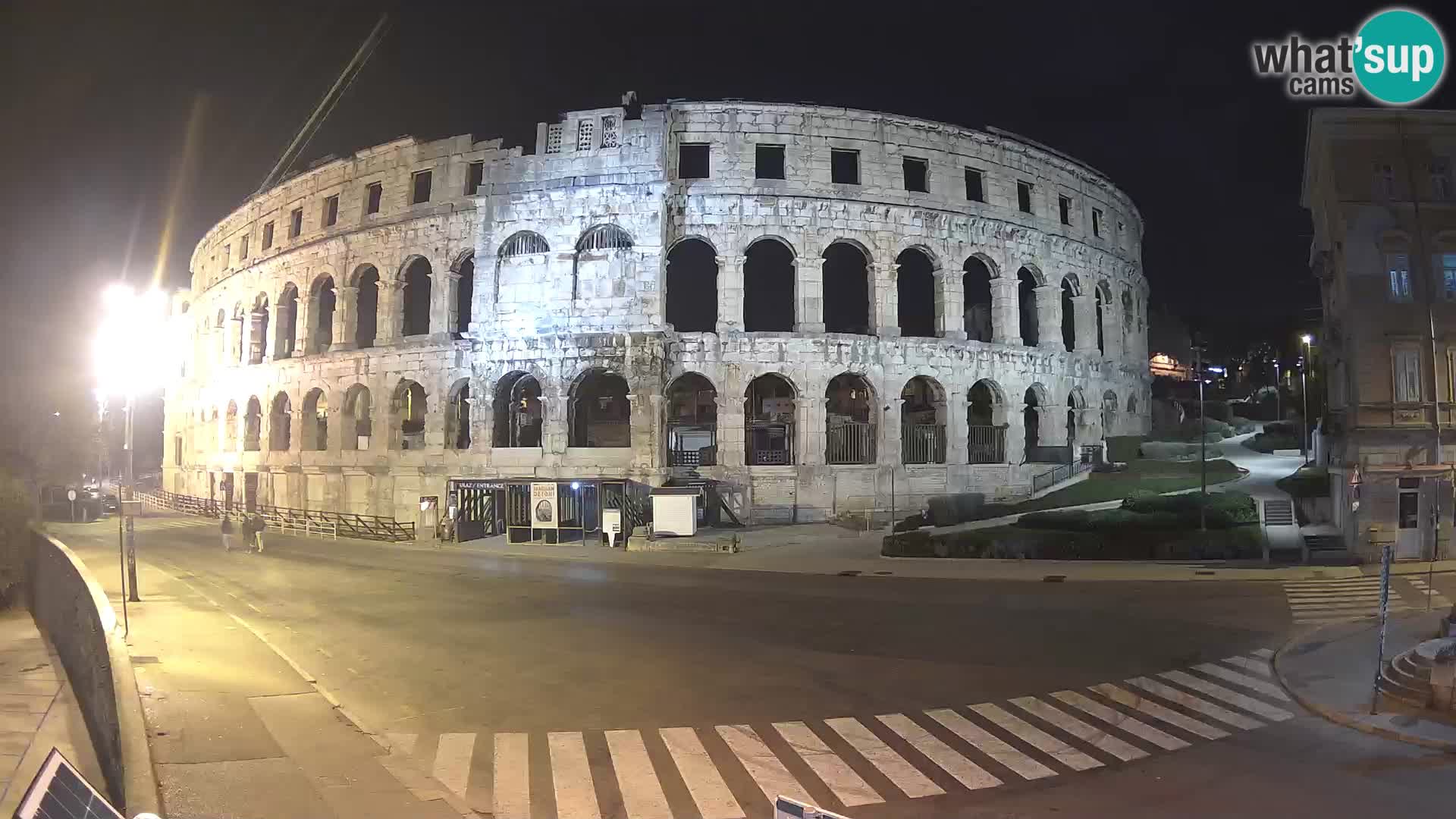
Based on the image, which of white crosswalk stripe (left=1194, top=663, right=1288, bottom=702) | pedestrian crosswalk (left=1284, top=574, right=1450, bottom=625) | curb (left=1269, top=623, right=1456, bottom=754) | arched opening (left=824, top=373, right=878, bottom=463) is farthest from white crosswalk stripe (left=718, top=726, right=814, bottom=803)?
arched opening (left=824, top=373, right=878, bottom=463)

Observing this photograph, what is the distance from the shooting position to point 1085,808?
8289 millimetres

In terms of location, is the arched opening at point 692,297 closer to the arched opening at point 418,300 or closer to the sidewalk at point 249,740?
the arched opening at point 418,300

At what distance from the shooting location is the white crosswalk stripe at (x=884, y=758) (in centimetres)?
888

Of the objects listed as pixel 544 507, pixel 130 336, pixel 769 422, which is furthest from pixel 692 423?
pixel 130 336

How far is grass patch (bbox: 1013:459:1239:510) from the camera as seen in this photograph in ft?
119

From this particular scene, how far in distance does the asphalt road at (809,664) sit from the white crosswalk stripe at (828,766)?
0.11 m

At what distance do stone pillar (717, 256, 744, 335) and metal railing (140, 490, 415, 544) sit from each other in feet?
57.3

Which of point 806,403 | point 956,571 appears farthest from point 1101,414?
point 956,571

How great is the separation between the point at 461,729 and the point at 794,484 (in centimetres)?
2776

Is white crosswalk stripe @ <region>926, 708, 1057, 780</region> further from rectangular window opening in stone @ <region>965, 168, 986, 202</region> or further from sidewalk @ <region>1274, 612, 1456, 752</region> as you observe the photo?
rectangular window opening in stone @ <region>965, 168, 986, 202</region>

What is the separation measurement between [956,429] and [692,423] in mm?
17047

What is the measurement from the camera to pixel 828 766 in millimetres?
9438

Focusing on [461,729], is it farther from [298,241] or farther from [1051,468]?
[298,241]

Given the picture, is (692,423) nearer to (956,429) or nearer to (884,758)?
(956,429)
